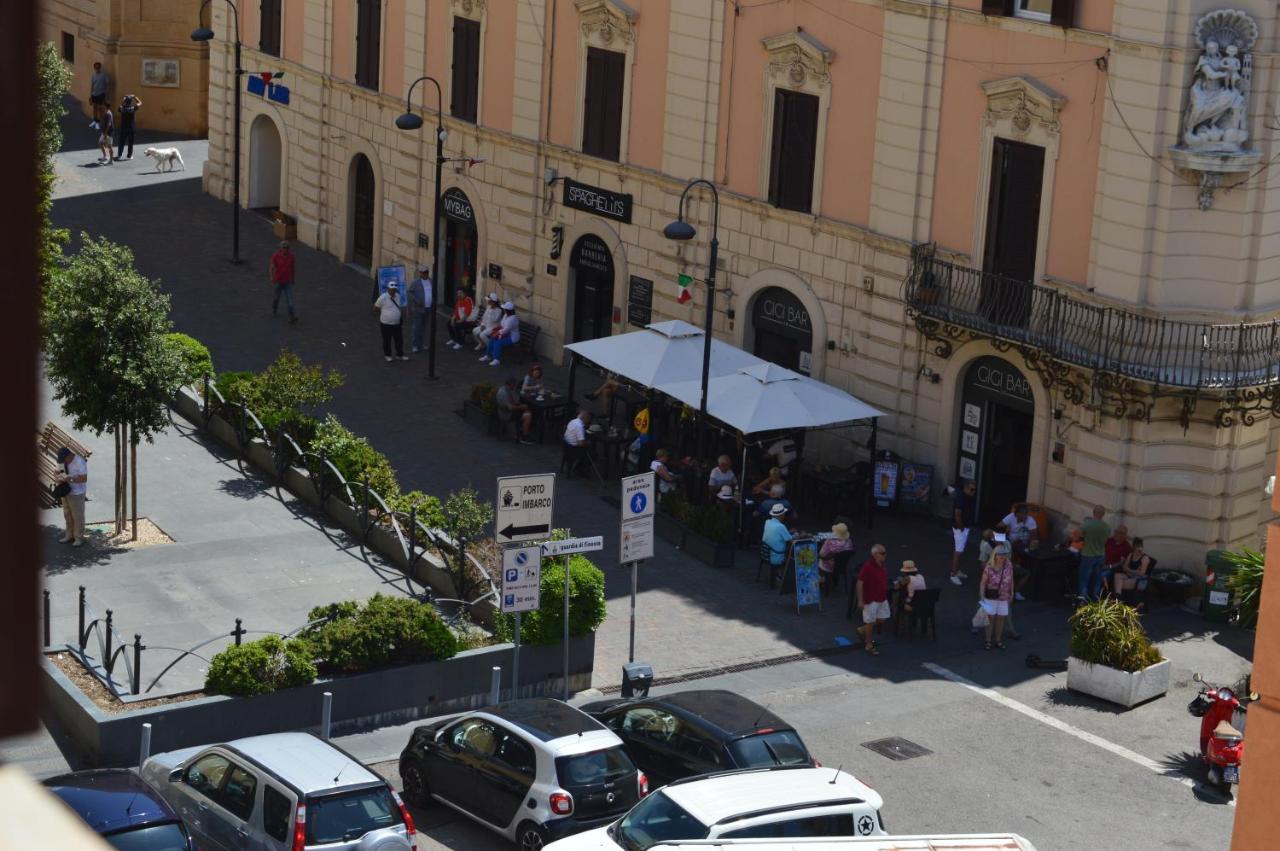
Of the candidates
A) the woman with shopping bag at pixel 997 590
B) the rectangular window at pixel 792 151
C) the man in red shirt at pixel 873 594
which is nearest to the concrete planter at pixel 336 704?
the man in red shirt at pixel 873 594

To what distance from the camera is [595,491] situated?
101ft

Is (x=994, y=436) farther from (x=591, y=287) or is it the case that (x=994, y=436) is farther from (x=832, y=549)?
(x=591, y=287)

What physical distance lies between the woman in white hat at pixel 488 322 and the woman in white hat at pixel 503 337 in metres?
0.10

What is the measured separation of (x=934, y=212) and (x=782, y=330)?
4.15 m

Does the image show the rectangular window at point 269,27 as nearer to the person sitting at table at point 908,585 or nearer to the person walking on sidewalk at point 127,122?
the person walking on sidewalk at point 127,122

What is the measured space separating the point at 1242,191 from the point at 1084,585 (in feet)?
20.4

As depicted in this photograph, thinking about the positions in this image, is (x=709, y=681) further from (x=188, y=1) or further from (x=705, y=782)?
(x=188, y=1)

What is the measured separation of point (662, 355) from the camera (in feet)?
103

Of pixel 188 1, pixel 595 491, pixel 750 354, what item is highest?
pixel 188 1

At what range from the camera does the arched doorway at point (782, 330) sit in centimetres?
3294

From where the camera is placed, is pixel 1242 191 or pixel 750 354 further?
pixel 750 354

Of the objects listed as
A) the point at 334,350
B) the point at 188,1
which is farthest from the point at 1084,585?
the point at 188,1

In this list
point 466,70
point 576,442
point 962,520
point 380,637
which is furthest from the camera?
point 466,70

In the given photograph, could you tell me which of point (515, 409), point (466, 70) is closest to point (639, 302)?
point (515, 409)
